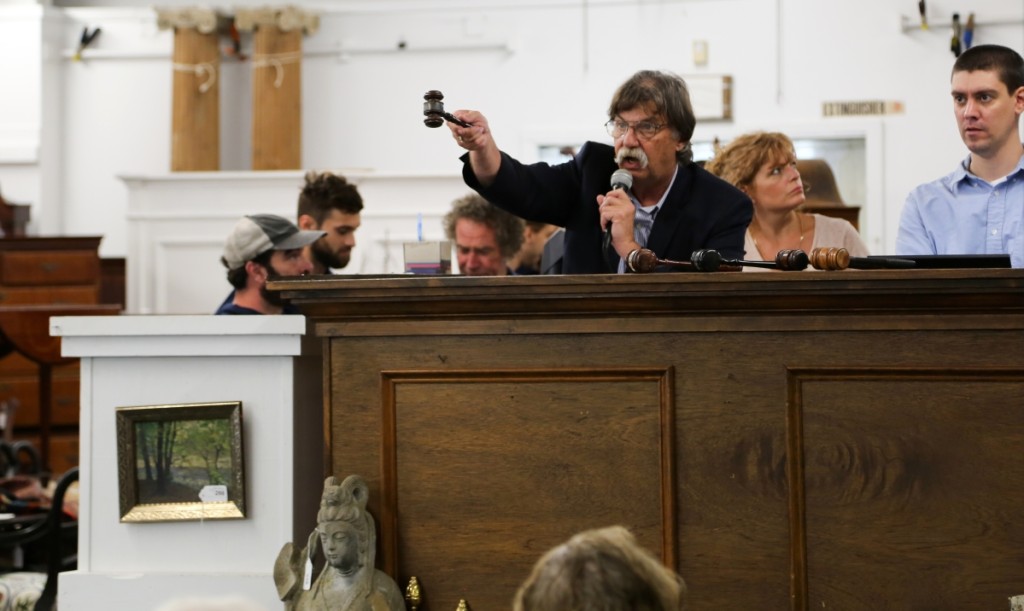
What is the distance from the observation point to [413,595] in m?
2.36

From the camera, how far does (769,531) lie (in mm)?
2287

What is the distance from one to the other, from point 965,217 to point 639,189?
2.99ft

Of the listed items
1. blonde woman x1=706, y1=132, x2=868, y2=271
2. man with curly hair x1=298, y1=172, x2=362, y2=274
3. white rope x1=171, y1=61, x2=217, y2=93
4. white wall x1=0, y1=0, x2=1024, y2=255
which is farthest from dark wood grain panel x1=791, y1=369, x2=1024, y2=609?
white rope x1=171, y1=61, x2=217, y2=93

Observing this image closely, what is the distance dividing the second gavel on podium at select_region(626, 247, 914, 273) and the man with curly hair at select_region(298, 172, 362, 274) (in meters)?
2.28

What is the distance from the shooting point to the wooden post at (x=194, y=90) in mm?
10320

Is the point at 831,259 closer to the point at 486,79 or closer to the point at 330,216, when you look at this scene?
the point at 330,216

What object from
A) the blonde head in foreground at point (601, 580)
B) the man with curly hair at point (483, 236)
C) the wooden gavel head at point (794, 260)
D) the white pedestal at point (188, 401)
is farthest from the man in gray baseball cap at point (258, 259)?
the blonde head in foreground at point (601, 580)

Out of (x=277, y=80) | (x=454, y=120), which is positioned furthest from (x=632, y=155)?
(x=277, y=80)

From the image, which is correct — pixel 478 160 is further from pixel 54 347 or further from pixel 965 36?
pixel 965 36

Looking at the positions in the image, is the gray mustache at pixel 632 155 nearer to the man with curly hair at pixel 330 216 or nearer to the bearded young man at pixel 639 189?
the bearded young man at pixel 639 189

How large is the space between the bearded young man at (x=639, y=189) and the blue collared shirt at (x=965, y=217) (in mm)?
663

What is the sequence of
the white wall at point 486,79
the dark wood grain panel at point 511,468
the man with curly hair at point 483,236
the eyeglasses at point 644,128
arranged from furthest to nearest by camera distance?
the white wall at point 486,79, the man with curly hair at point 483,236, the eyeglasses at point 644,128, the dark wood grain panel at point 511,468

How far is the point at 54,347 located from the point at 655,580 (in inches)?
216

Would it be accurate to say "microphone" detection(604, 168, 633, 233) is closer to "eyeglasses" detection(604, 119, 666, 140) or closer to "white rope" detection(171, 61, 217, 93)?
"eyeglasses" detection(604, 119, 666, 140)
